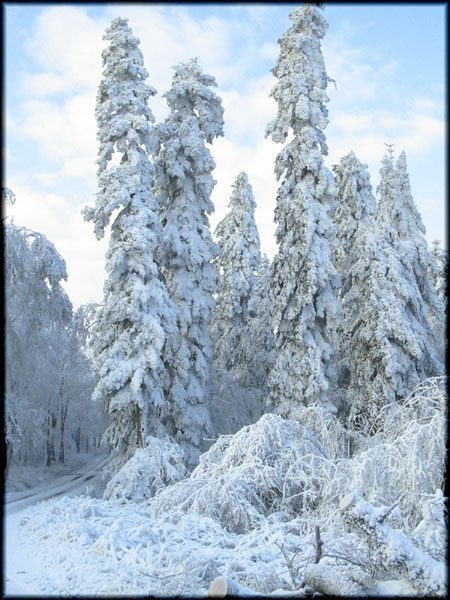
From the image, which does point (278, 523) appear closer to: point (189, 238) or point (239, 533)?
point (239, 533)

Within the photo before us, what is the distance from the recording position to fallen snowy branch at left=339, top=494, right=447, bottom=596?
6426mm

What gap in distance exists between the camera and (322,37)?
77.0 ft

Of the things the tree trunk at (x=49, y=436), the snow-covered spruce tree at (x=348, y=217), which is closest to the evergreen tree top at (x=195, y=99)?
the snow-covered spruce tree at (x=348, y=217)

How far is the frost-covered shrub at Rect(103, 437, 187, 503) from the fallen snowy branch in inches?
388

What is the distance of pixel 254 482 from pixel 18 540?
18.4ft

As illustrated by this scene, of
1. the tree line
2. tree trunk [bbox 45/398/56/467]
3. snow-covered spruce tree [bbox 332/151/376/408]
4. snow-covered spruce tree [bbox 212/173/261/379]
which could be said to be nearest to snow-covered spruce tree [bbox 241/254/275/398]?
snow-covered spruce tree [bbox 212/173/261/379]

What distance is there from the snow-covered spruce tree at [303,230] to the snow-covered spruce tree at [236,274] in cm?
838

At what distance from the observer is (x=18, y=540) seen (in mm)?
12719

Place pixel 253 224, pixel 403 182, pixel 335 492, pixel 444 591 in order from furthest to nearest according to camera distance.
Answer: pixel 253 224 → pixel 403 182 → pixel 335 492 → pixel 444 591

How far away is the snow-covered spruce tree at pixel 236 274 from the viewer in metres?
30.9

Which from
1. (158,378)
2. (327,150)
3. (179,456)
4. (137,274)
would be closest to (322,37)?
(327,150)

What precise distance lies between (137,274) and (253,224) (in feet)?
54.4

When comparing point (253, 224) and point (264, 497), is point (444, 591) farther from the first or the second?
point (253, 224)

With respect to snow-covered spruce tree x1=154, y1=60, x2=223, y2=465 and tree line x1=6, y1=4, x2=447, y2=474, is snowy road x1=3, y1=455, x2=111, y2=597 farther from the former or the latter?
snow-covered spruce tree x1=154, y1=60, x2=223, y2=465
